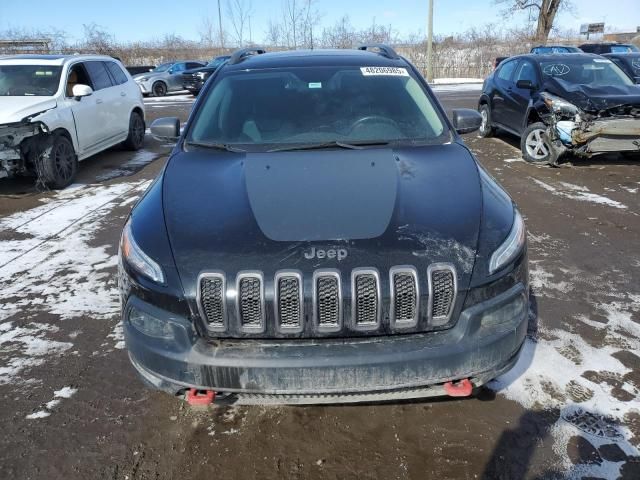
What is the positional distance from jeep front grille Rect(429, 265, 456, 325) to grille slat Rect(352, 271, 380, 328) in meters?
0.23

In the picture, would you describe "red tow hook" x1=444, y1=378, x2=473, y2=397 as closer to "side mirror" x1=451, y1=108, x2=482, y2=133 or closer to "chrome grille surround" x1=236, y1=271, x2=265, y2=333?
"chrome grille surround" x1=236, y1=271, x2=265, y2=333

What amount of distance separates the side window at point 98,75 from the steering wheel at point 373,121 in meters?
6.55

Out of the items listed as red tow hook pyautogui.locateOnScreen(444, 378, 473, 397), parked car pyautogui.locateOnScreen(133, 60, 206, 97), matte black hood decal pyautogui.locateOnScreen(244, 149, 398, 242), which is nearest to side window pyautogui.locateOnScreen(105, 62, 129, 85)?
matte black hood decal pyautogui.locateOnScreen(244, 149, 398, 242)

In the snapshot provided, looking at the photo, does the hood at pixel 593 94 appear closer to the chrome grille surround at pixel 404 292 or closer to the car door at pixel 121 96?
the chrome grille surround at pixel 404 292

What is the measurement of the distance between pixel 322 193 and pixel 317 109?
114 centimetres

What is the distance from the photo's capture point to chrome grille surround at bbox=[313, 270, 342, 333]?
1990mm

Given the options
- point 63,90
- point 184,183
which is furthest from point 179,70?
point 184,183

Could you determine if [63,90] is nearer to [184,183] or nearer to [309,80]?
[309,80]

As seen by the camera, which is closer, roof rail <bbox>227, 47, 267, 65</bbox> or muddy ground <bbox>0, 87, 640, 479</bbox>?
muddy ground <bbox>0, 87, 640, 479</bbox>

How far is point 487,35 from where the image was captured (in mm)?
37812

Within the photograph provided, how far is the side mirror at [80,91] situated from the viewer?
737 centimetres

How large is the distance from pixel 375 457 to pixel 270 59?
2.89 metres

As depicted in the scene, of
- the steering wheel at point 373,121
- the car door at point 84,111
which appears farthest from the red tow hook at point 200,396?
the car door at point 84,111

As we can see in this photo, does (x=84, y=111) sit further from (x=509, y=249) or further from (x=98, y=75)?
(x=509, y=249)
